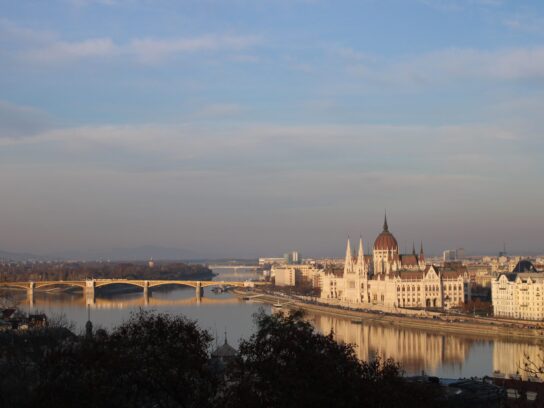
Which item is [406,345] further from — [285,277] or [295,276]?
[295,276]

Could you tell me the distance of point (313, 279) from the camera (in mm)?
72062

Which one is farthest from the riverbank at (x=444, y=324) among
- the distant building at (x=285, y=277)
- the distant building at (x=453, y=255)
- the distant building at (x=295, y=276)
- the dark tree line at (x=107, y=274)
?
the distant building at (x=453, y=255)

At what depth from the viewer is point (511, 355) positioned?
86.1 ft

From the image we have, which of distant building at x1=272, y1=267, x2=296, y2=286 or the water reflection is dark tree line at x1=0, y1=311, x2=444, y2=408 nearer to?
the water reflection

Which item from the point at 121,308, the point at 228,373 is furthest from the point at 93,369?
the point at 121,308

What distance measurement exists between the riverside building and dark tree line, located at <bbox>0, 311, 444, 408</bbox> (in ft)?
115

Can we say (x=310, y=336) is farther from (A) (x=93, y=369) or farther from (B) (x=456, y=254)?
(B) (x=456, y=254)

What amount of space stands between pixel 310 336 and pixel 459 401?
17.9ft

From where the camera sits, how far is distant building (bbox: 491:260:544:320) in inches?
1420

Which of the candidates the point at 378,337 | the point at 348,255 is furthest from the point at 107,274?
the point at 378,337

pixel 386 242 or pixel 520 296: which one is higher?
pixel 386 242

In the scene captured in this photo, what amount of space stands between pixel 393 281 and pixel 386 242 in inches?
222

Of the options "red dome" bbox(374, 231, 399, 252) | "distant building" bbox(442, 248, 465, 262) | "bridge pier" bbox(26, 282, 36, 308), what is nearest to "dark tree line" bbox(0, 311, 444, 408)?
"bridge pier" bbox(26, 282, 36, 308)

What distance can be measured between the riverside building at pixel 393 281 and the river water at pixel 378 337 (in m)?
5.23
